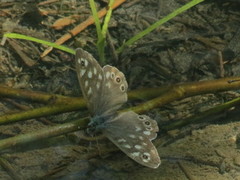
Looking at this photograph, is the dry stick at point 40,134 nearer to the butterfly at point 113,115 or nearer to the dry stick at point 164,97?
the butterfly at point 113,115

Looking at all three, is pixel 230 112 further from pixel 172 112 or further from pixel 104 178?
pixel 104 178

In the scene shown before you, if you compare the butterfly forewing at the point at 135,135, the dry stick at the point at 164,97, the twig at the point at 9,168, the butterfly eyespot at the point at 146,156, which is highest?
the dry stick at the point at 164,97

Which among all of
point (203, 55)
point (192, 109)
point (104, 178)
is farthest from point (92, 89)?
point (203, 55)

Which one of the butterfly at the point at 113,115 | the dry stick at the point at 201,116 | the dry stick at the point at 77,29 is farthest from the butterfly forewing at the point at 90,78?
the dry stick at the point at 77,29


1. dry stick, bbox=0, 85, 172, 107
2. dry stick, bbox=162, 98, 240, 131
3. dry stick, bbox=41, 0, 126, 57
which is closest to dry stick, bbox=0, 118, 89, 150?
dry stick, bbox=0, 85, 172, 107

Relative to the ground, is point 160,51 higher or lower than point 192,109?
higher

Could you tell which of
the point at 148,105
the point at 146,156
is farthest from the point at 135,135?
the point at 148,105

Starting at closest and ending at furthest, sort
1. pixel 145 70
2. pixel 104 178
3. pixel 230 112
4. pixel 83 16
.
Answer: pixel 104 178 → pixel 230 112 → pixel 145 70 → pixel 83 16
